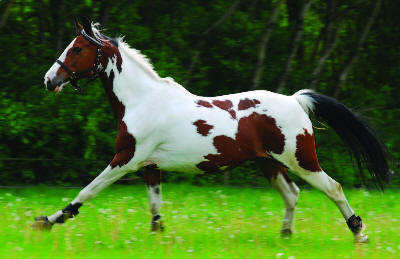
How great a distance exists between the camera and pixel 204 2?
1369 centimetres

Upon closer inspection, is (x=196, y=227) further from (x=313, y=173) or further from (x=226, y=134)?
(x=313, y=173)

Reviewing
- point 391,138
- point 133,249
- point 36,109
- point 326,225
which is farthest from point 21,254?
point 391,138

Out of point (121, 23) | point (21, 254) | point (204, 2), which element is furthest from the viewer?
point (204, 2)

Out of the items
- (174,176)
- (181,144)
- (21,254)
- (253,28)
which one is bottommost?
(174,176)

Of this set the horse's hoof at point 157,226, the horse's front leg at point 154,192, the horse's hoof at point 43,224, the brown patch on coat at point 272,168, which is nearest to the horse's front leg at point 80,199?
the horse's hoof at point 43,224

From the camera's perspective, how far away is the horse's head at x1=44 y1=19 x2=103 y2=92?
712 centimetres

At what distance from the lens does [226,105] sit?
7172 millimetres

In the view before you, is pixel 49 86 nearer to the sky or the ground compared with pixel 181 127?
nearer to the sky

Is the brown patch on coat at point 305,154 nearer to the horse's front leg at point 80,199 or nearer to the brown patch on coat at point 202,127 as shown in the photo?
the brown patch on coat at point 202,127

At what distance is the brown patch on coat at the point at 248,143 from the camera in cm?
697

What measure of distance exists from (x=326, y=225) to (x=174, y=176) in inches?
172

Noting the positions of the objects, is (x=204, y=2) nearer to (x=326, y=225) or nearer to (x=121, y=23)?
(x=121, y=23)

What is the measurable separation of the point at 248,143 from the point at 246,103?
475 mm

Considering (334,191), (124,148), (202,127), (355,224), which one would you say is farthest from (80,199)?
(355,224)
